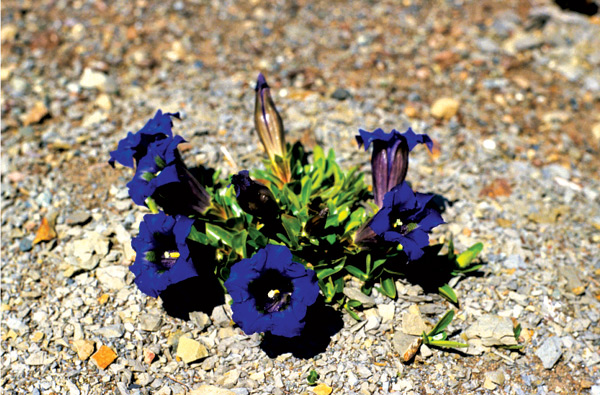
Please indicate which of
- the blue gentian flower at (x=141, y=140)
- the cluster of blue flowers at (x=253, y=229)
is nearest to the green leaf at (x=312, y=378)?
the cluster of blue flowers at (x=253, y=229)

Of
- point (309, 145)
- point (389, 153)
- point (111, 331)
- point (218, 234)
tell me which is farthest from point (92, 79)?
point (389, 153)

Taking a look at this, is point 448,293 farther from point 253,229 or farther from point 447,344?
point 253,229

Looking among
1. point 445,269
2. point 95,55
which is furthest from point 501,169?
point 95,55

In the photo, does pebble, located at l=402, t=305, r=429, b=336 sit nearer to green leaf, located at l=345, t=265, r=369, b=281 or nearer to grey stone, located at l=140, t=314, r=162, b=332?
green leaf, located at l=345, t=265, r=369, b=281

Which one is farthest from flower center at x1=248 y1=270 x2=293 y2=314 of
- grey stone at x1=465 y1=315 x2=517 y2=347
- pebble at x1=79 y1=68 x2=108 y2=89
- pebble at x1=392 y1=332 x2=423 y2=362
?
pebble at x1=79 y1=68 x2=108 y2=89

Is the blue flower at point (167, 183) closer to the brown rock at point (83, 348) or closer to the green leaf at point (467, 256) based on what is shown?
the brown rock at point (83, 348)

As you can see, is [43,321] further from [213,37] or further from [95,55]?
[213,37]
